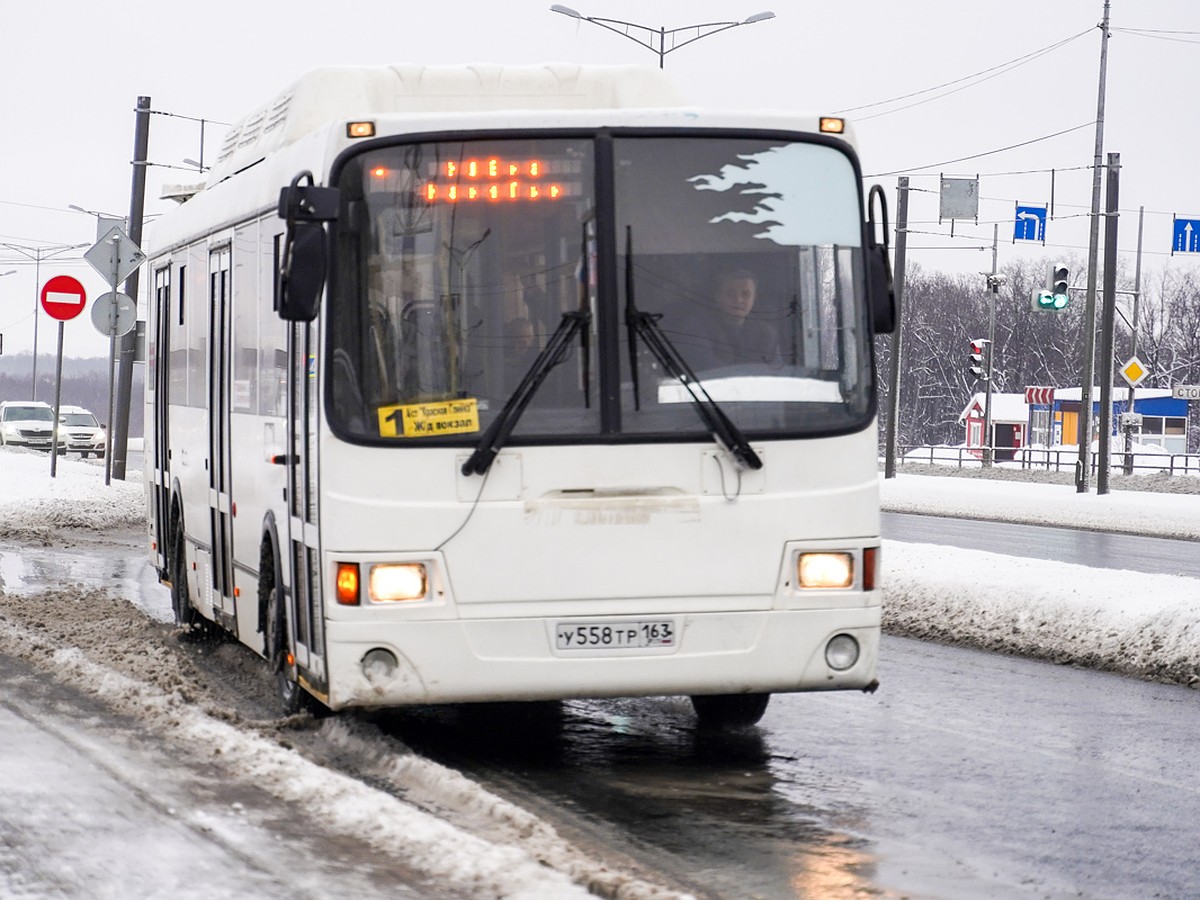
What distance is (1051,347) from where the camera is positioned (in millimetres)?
111375

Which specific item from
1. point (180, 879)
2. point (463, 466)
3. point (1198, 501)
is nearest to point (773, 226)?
point (463, 466)

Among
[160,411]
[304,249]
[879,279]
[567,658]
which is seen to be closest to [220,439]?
[160,411]

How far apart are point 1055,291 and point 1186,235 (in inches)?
231

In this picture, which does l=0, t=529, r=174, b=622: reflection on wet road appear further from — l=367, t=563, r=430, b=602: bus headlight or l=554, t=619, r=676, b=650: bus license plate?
l=554, t=619, r=676, b=650: bus license plate

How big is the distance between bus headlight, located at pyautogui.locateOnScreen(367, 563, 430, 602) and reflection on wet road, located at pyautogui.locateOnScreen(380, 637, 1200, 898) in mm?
848

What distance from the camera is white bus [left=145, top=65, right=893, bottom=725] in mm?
7844

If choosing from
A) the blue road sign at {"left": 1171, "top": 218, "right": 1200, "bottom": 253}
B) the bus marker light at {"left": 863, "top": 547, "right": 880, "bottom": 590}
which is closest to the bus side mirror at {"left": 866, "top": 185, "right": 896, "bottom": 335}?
the bus marker light at {"left": 863, "top": 547, "right": 880, "bottom": 590}

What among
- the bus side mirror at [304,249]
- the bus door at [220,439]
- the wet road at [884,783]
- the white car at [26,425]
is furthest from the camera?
the white car at [26,425]

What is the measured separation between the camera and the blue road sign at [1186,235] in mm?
45938

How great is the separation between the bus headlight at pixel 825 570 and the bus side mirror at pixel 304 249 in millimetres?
2169

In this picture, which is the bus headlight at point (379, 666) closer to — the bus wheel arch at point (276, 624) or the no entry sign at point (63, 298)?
the bus wheel arch at point (276, 624)

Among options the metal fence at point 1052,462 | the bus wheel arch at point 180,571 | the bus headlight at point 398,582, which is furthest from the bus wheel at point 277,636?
the metal fence at point 1052,462

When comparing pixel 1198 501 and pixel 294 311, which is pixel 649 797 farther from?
pixel 1198 501

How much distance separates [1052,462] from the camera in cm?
7225
